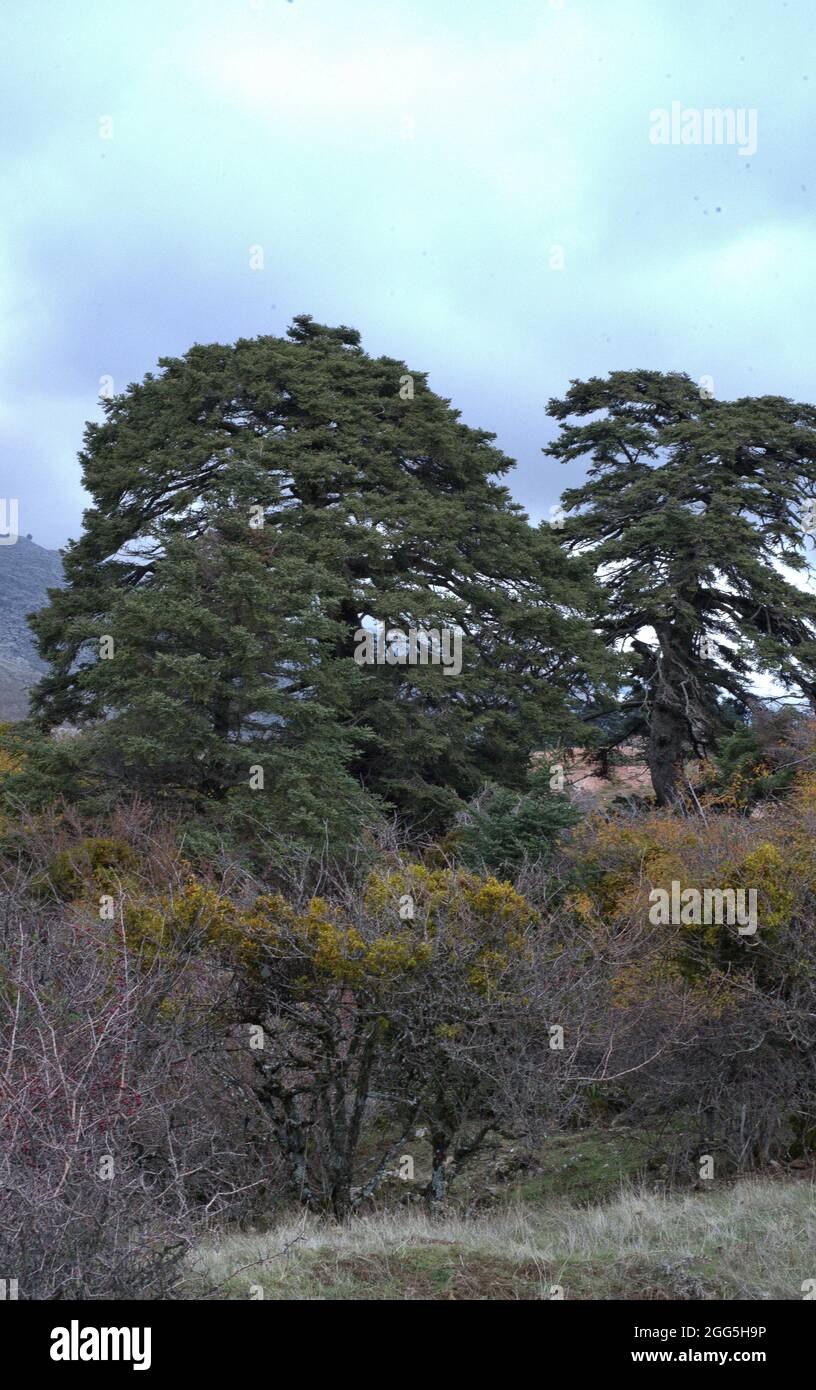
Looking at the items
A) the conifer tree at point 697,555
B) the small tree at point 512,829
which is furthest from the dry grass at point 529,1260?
the conifer tree at point 697,555

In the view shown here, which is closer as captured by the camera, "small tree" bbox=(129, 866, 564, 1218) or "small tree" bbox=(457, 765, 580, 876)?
"small tree" bbox=(129, 866, 564, 1218)

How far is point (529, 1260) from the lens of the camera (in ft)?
22.3

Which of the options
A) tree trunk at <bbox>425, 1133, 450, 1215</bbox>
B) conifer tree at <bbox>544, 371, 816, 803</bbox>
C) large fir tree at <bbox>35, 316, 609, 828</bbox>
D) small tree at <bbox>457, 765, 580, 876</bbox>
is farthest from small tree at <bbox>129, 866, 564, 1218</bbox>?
conifer tree at <bbox>544, 371, 816, 803</bbox>

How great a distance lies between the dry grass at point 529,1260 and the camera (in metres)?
6.35

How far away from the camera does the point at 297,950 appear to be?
9.12m

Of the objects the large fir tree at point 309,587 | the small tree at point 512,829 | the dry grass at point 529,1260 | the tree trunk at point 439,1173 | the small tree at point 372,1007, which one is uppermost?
the large fir tree at point 309,587

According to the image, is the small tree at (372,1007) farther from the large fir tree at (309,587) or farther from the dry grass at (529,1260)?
the large fir tree at (309,587)

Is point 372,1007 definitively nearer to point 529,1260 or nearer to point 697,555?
point 529,1260

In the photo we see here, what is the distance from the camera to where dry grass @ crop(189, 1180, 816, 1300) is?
250 inches

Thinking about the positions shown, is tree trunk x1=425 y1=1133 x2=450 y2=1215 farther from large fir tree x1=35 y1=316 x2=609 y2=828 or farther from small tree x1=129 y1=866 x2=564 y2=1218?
large fir tree x1=35 y1=316 x2=609 y2=828

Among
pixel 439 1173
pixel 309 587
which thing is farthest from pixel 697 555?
pixel 439 1173

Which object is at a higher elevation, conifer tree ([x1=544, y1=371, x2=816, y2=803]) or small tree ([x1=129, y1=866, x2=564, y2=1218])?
conifer tree ([x1=544, y1=371, x2=816, y2=803])

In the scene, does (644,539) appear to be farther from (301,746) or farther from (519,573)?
(301,746)

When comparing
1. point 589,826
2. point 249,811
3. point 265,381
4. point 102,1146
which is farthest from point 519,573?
point 102,1146
